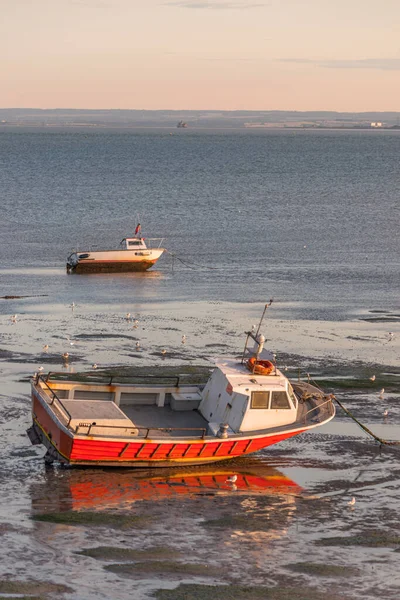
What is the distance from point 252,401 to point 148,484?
3236 millimetres

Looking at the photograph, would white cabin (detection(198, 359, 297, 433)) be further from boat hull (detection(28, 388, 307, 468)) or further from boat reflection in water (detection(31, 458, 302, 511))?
boat reflection in water (detection(31, 458, 302, 511))

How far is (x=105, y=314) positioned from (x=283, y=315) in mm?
6728

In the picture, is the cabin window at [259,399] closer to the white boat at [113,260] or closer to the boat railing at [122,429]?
the boat railing at [122,429]

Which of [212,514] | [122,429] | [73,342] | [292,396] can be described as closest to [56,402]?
[122,429]

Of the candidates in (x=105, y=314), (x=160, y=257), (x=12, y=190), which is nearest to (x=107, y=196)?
(x=12, y=190)

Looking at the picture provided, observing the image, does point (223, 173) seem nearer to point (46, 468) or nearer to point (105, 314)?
point (105, 314)

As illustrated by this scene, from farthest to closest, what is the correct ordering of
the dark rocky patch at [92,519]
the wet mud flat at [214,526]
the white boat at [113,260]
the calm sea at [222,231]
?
the white boat at [113,260], the calm sea at [222,231], the dark rocky patch at [92,519], the wet mud flat at [214,526]

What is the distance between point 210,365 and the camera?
33.8 meters

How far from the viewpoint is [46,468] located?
25.8 metres

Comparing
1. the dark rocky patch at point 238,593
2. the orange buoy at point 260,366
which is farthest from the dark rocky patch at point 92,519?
the orange buoy at point 260,366

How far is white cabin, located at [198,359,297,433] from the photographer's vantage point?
1050 inches

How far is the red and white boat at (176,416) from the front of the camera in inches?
1006

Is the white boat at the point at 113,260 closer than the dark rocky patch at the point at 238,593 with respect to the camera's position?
No

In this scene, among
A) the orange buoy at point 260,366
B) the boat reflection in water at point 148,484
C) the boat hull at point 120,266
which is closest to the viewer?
the boat reflection in water at point 148,484
